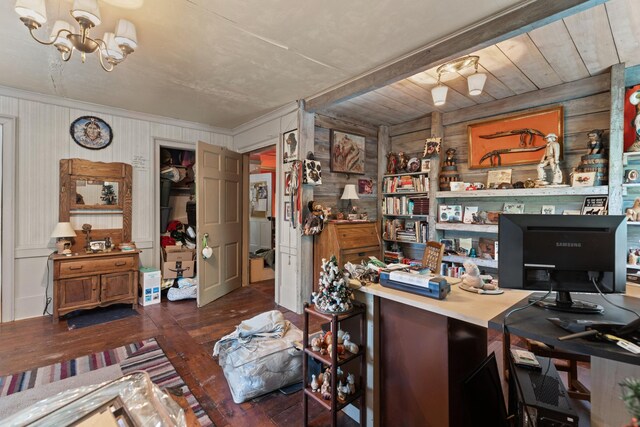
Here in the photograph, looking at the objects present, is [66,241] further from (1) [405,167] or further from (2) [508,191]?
(2) [508,191]

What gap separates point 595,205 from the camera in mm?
2641

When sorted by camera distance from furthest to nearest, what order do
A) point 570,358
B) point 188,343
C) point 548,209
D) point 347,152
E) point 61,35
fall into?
point 347,152 → point 548,209 → point 188,343 → point 61,35 → point 570,358

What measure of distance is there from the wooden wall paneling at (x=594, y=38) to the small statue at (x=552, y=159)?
2.12ft

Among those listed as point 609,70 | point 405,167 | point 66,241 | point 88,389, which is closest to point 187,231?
point 66,241

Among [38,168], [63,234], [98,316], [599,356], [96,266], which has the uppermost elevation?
[38,168]

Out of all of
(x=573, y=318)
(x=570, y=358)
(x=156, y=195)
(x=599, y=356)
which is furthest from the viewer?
(x=156, y=195)

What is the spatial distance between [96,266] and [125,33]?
2.65 metres

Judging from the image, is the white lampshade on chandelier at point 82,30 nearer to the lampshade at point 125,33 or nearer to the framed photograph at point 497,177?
the lampshade at point 125,33

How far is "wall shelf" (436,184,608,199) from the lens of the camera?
8.42 ft

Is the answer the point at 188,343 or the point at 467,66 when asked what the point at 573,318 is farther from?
the point at 188,343

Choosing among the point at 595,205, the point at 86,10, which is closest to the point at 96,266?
the point at 86,10

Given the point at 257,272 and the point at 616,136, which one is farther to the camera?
the point at 257,272

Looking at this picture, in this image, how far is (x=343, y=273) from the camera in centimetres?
167

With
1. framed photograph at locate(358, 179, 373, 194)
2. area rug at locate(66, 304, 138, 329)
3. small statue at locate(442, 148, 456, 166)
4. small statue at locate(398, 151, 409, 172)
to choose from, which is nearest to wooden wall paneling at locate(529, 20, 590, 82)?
small statue at locate(442, 148, 456, 166)
